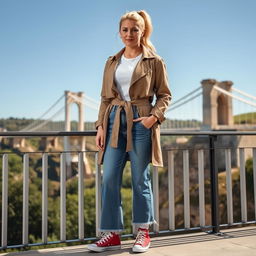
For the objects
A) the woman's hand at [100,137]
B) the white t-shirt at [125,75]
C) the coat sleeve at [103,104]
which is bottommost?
the woman's hand at [100,137]

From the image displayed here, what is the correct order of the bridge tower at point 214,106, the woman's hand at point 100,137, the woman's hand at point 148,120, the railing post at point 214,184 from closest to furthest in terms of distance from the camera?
the woman's hand at point 148,120 → the woman's hand at point 100,137 → the railing post at point 214,184 → the bridge tower at point 214,106

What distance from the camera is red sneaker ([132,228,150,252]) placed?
2016 millimetres

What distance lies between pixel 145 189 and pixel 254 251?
69cm

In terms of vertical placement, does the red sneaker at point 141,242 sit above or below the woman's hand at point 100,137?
below

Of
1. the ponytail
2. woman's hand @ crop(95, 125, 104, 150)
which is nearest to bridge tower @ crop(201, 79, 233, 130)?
the ponytail

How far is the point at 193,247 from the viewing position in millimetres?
2164

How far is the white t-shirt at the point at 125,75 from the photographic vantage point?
1984mm

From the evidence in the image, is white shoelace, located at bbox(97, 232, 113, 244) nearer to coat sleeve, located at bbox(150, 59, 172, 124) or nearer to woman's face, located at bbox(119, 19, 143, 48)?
coat sleeve, located at bbox(150, 59, 172, 124)

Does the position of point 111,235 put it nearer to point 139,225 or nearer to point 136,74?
point 139,225

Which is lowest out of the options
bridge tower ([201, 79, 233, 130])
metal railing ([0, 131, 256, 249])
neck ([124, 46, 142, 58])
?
metal railing ([0, 131, 256, 249])

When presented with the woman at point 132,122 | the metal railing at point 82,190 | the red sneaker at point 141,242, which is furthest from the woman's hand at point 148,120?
the red sneaker at point 141,242

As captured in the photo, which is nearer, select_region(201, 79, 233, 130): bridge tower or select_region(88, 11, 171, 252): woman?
select_region(88, 11, 171, 252): woman

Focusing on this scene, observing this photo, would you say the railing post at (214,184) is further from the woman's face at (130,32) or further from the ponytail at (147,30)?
the woman's face at (130,32)

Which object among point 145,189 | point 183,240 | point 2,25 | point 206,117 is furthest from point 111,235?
point 2,25
